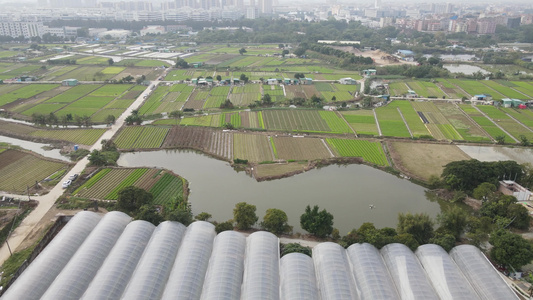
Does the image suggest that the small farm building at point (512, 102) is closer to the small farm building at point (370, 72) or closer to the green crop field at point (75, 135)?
the small farm building at point (370, 72)

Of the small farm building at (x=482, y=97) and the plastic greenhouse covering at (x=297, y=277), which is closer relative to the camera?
the plastic greenhouse covering at (x=297, y=277)

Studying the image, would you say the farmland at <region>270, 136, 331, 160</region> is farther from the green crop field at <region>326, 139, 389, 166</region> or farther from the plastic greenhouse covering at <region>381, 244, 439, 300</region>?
the plastic greenhouse covering at <region>381, 244, 439, 300</region>

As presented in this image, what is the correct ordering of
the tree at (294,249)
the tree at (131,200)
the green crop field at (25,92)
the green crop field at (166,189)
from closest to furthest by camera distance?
the tree at (294,249)
the tree at (131,200)
the green crop field at (166,189)
the green crop field at (25,92)

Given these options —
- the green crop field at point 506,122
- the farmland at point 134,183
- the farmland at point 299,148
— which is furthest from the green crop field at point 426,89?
the farmland at point 134,183

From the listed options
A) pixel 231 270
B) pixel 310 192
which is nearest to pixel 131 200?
pixel 231 270

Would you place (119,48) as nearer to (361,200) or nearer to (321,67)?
(321,67)

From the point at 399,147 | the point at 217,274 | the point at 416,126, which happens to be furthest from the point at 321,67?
the point at 217,274
